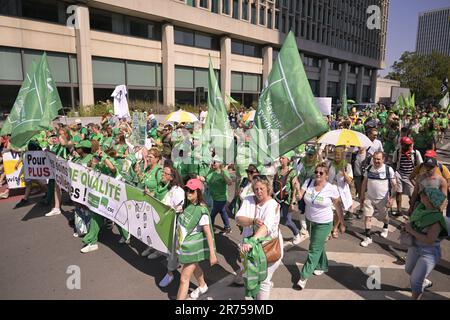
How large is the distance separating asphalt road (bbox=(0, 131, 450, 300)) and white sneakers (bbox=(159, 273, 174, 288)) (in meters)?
0.06

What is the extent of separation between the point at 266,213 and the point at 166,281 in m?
1.90

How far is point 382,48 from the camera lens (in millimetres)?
73500

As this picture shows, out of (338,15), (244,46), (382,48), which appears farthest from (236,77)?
(382,48)

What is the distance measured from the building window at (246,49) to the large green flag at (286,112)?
105 ft

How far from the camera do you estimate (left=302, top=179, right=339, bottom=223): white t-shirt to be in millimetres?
4500

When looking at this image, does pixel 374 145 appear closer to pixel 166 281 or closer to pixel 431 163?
pixel 431 163

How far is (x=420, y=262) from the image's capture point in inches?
153

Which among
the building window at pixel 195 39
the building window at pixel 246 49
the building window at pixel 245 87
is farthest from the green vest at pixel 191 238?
the building window at pixel 246 49

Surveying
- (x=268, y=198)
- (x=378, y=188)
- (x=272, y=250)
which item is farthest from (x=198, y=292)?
(x=378, y=188)

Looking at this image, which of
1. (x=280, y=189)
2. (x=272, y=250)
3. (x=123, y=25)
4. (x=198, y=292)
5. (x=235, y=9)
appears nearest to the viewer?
(x=272, y=250)

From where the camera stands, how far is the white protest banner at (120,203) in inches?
178

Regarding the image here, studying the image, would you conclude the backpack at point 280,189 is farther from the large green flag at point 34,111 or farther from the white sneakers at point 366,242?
the large green flag at point 34,111
